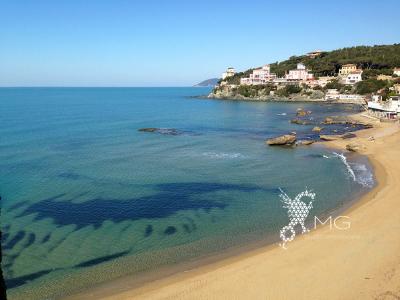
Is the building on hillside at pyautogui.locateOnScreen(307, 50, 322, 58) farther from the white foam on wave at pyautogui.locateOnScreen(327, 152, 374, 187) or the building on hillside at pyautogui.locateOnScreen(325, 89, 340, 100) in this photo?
the white foam on wave at pyautogui.locateOnScreen(327, 152, 374, 187)

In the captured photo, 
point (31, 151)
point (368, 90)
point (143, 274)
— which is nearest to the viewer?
point (143, 274)

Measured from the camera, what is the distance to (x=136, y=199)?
28.5m

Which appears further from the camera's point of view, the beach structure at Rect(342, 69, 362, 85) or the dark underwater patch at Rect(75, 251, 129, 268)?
the beach structure at Rect(342, 69, 362, 85)

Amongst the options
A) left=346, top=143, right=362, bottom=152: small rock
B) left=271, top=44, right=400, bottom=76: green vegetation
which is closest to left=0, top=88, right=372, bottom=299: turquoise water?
left=346, top=143, right=362, bottom=152: small rock

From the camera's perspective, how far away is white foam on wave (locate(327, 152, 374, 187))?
106 feet

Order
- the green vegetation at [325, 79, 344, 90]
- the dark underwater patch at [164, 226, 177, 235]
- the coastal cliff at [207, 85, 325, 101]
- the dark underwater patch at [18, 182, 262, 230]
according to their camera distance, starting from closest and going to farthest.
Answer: the dark underwater patch at [164, 226, 177, 235]
the dark underwater patch at [18, 182, 262, 230]
the green vegetation at [325, 79, 344, 90]
the coastal cliff at [207, 85, 325, 101]

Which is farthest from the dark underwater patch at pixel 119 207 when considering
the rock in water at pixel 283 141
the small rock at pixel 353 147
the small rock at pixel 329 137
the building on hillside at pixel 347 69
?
the building on hillside at pixel 347 69

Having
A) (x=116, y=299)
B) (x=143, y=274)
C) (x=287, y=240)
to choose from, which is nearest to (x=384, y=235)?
(x=287, y=240)

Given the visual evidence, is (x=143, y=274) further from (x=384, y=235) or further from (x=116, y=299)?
(x=384, y=235)

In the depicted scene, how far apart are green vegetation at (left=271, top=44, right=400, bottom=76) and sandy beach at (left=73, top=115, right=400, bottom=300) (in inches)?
5337

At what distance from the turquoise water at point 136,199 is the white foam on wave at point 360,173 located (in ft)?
0.33

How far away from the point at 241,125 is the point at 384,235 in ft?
177

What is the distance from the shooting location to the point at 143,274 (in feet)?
58.6

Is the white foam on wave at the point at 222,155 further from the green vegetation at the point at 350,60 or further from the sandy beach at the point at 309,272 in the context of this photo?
the green vegetation at the point at 350,60
